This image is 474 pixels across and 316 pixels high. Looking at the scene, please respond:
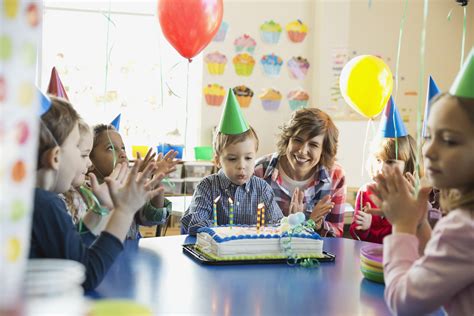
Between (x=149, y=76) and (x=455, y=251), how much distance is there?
161 inches

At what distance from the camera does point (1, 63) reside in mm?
543

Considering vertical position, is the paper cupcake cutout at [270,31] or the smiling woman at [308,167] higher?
the paper cupcake cutout at [270,31]

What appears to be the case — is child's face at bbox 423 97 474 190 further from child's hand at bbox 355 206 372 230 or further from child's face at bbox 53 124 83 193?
child's hand at bbox 355 206 372 230

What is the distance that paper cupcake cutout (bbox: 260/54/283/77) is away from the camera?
5.05 metres

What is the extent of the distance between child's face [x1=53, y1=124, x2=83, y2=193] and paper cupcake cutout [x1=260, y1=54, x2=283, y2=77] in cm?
379

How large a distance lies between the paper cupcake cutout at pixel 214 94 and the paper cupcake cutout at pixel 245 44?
0.38m

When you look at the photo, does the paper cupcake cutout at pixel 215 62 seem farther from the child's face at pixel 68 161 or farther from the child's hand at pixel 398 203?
the child's hand at pixel 398 203

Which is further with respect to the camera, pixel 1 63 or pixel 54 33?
pixel 54 33

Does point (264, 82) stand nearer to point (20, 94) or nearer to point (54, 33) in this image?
point (54, 33)

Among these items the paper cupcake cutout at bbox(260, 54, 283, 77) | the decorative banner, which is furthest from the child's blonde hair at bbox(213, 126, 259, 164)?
the paper cupcake cutout at bbox(260, 54, 283, 77)

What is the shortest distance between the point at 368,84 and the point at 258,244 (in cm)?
143

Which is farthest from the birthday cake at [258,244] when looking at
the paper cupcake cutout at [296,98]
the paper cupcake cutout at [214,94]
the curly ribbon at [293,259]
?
the paper cupcake cutout at [296,98]

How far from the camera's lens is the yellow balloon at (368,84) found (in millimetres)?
2785

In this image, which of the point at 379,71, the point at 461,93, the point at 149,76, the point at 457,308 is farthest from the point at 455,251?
the point at 149,76
